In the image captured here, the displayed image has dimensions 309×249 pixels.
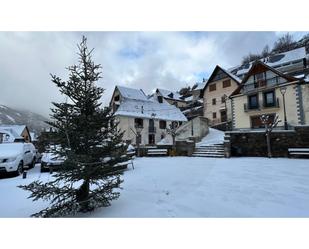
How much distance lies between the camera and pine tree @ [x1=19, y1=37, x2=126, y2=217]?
335 cm

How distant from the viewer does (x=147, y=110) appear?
27797 millimetres

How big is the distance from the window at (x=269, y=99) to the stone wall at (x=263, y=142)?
33.1 ft

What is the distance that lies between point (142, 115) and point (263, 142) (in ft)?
56.9

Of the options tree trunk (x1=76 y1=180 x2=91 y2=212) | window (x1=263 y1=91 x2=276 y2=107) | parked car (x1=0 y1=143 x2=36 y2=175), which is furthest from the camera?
window (x1=263 y1=91 x2=276 y2=107)

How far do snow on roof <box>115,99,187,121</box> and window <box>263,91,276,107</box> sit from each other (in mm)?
12361

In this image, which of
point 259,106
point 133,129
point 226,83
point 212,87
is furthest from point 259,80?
point 133,129

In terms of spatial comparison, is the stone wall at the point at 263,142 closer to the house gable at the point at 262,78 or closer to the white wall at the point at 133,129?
the house gable at the point at 262,78

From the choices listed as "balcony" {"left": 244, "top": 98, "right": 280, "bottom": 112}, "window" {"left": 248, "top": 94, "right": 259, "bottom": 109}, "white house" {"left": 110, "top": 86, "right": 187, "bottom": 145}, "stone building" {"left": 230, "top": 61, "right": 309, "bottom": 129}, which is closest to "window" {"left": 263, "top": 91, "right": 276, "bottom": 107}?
"stone building" {"left": 230, "top": 61, "right": 309, "bottom": 129}

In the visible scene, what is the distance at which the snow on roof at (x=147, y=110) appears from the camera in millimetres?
25103

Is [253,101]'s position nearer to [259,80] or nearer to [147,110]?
[259,80]

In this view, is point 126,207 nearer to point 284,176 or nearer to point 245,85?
point 284,176

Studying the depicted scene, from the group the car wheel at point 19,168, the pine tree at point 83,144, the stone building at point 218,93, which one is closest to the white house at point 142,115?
the stone building at point 218,93

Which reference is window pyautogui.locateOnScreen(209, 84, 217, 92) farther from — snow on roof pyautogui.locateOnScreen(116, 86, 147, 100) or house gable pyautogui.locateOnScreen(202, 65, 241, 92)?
snow on roof pyautogui.locateOnScreen(116, 86, 147, 100)

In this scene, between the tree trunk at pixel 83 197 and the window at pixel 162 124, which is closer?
the tree trunk at pixel 83 197
